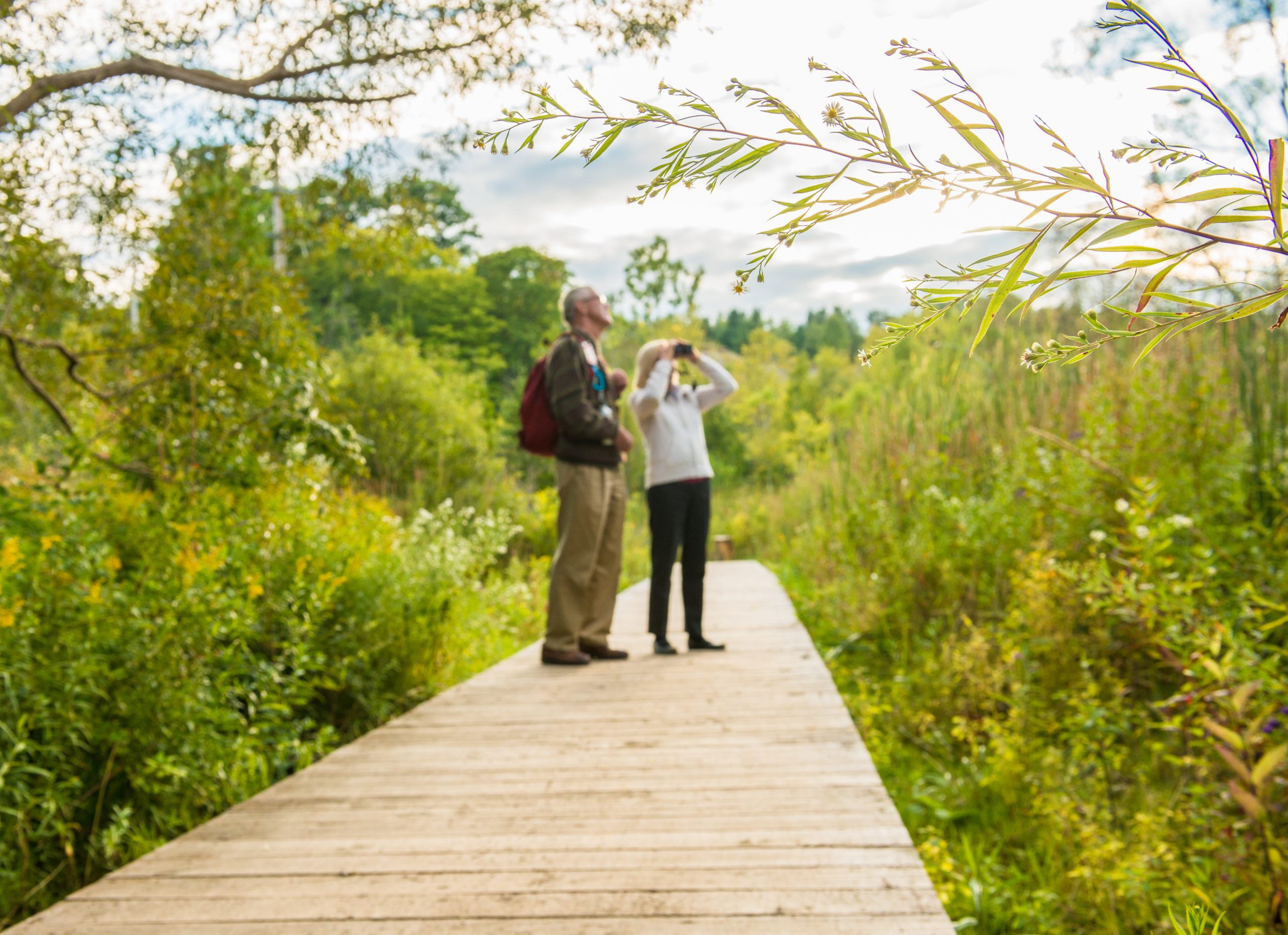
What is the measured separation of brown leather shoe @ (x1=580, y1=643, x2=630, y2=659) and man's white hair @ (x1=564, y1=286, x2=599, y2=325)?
1916 millimetres

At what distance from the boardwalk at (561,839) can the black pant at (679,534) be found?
3.82ft

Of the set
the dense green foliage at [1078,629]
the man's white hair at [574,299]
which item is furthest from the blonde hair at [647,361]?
the dense green foliage at [1078,629]

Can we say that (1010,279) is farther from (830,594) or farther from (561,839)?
(830,594)

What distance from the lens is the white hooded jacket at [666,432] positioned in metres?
5.18

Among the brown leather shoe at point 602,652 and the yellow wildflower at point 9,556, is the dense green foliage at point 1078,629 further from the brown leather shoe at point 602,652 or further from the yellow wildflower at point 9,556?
the yellow wildflower at point 9,556

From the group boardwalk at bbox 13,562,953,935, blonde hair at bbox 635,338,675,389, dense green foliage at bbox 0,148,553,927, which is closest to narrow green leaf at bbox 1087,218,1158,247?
boardwalk at bbox 13,562,953,935

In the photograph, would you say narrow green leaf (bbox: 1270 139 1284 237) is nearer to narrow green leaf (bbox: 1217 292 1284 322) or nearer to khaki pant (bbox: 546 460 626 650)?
narrow green leaf (bbox: 1217 292 1284 322)

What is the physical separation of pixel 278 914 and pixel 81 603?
1253 millimetres

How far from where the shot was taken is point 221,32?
4.52m

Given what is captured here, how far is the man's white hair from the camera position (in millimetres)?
5066

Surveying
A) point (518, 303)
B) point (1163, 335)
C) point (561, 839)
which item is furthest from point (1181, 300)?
point (518, 303)

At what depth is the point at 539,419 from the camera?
5.07 metres

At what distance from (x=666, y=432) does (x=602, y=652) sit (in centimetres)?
137

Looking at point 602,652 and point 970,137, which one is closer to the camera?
point 970,137
